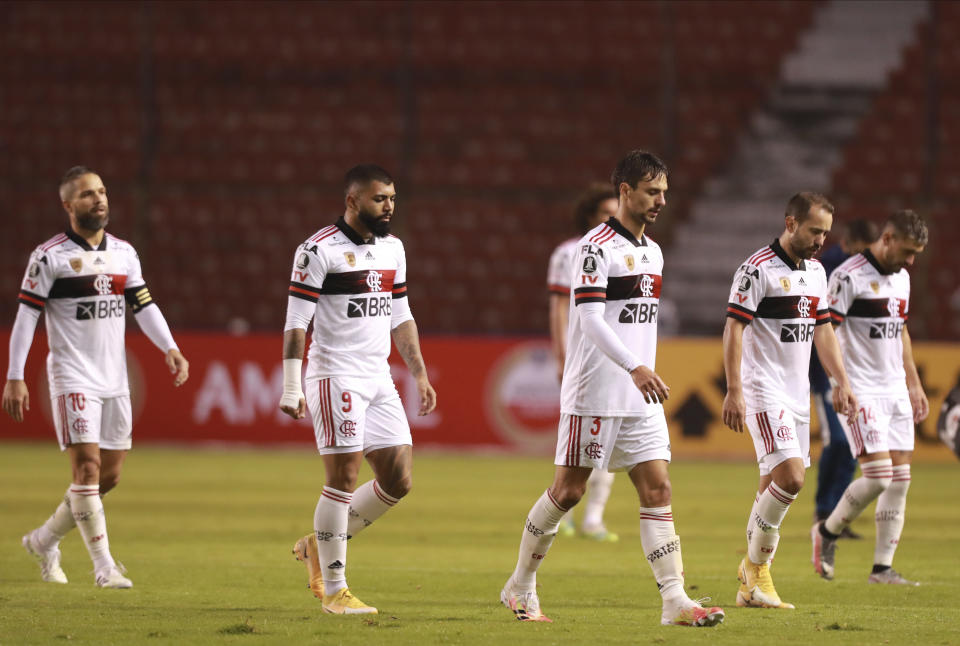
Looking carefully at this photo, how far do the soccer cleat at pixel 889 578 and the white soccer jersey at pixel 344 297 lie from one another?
353cm

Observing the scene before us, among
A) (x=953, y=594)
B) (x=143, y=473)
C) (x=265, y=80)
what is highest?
(x=265, y=80)

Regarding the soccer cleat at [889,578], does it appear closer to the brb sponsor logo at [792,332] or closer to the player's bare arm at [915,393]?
the player's bare arm at [915,393]

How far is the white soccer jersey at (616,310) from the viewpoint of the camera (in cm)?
673

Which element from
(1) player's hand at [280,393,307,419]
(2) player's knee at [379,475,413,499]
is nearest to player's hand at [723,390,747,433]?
(2) player's knee at [379,475,413,499]

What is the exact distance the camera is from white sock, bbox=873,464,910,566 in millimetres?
8680

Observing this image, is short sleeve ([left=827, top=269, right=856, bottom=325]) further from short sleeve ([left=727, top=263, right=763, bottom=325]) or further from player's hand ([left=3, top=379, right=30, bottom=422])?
player's hand ([left=3, top=379, right=30, bottom=422])

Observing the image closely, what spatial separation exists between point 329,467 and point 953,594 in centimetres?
375

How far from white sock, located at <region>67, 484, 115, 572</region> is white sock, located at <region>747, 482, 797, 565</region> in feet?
12.3

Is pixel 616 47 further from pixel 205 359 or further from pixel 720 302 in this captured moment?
pixel 205 359

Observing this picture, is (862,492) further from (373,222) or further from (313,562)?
(373,222)

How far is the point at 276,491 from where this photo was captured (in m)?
14.3

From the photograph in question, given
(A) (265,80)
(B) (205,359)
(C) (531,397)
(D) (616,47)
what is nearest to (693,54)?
(D) (616,47)

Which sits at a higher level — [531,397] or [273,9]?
[273,9]

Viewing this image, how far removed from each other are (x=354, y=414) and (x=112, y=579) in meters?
2.19
